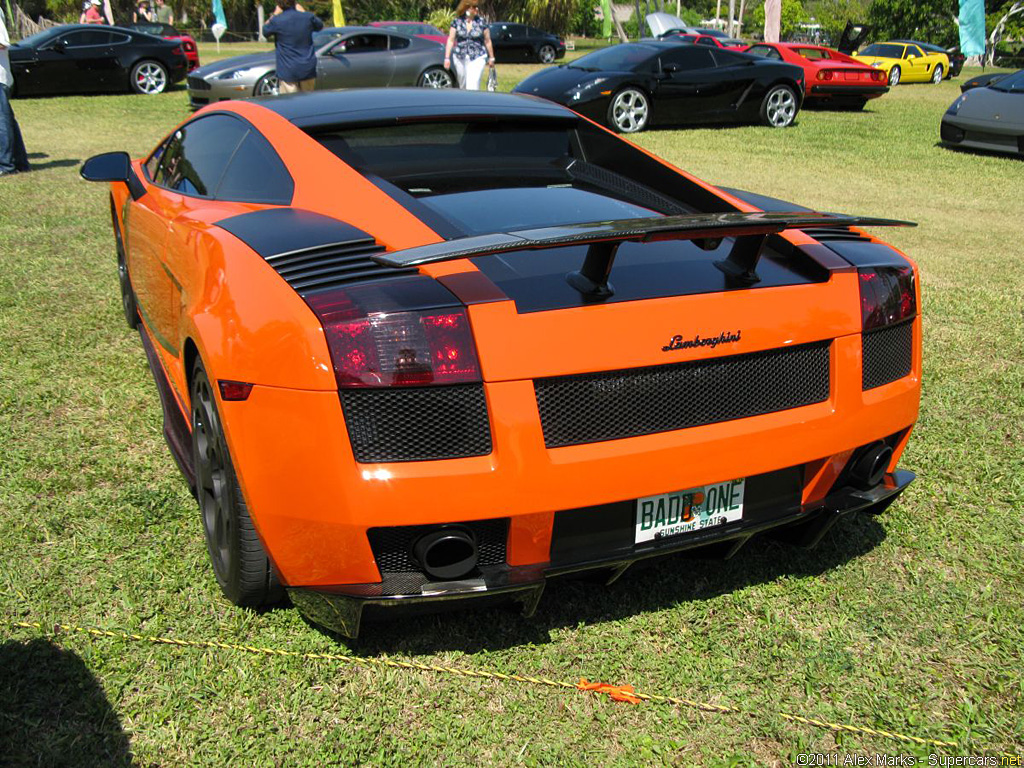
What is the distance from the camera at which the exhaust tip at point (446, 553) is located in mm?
2172

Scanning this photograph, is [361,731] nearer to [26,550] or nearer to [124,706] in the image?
[124,706]

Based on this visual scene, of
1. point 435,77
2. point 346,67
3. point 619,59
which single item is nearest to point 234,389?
point 619,59

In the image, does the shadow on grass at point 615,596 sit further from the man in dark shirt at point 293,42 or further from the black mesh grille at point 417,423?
the man in dark shirt at point 293,42

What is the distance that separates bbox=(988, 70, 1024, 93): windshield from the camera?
12.8m

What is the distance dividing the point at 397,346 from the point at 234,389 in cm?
44

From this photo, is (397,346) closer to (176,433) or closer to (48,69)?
(176,433)

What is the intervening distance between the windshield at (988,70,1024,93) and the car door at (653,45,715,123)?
3923 mm

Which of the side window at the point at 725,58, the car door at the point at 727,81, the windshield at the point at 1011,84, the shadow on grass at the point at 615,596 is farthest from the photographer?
the side window at the point at 725,58

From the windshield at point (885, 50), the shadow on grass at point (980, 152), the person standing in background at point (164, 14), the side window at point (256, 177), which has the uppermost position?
the person standing in background at point (164, 14)

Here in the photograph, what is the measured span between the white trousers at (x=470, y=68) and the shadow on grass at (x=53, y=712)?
10830mm

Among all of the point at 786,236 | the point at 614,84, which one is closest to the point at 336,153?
the point at 786,236

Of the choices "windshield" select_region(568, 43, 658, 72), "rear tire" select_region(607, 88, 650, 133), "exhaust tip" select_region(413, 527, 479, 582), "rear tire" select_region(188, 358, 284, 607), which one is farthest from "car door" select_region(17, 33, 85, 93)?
"exhaust tip" select_region(413, 527, 479, 582)

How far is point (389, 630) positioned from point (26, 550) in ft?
4.03

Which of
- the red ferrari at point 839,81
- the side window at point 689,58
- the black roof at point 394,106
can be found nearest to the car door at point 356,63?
the side window at point 689,58
